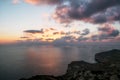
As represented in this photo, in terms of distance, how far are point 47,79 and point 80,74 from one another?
113 ft

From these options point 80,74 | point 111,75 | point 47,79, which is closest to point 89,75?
point 80,74

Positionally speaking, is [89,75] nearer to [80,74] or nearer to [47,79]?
[80,74]

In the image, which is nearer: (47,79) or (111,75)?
(111,75)

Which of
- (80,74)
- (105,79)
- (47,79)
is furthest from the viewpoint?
(47,79)

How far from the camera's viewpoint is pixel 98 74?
15438 centimetres

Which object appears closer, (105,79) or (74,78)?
(105,79)

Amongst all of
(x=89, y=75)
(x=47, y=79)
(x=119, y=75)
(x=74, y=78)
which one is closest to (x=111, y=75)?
(x=119, y=75)

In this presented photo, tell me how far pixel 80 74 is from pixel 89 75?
912cm

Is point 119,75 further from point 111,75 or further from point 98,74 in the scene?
point 98,74

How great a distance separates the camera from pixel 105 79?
145875mm

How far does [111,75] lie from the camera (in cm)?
15050

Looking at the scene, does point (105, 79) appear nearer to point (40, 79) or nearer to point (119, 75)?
point (119, 75)

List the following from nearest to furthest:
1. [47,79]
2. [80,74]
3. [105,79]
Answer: [105,79], [80,74], [47,79]

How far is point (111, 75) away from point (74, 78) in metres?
34.0
